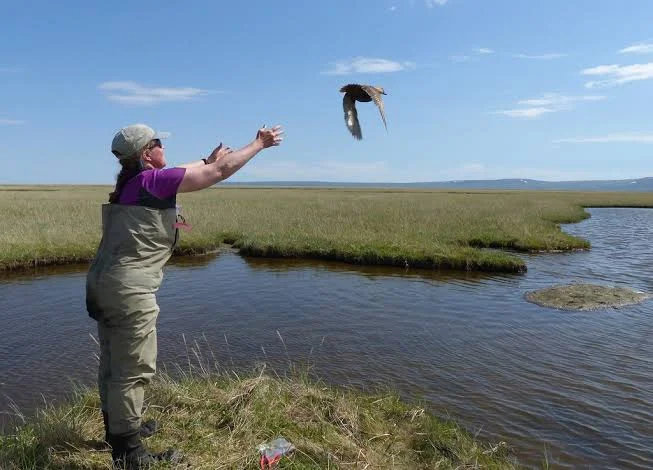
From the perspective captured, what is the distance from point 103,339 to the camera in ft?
13.0

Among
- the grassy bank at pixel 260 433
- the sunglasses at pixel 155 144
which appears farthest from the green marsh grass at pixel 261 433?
the sunglasses at pixel 155 144

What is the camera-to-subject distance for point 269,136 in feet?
12.9

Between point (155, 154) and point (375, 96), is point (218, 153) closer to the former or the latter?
point (155, 154)

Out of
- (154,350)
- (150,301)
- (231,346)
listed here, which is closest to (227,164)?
(150,301)

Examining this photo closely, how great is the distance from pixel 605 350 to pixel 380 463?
6.19 m

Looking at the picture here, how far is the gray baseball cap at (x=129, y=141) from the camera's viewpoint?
12.6ft

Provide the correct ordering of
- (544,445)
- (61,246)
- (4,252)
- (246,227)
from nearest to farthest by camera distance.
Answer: (544,445), (4,252), (61,246), (246,227)

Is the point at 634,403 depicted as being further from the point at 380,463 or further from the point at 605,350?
the point at 380,463

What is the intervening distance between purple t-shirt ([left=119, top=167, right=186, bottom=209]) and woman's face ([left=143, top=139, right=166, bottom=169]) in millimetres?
240

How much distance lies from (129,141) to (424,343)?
22.6 feet

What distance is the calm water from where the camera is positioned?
6324mm

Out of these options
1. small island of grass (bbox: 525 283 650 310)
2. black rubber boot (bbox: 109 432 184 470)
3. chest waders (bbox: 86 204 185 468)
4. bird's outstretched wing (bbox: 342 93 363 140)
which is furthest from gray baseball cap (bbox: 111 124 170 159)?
small island of grass (bbox: 525 283 650 310)

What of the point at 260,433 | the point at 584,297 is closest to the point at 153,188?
the point at 260,433

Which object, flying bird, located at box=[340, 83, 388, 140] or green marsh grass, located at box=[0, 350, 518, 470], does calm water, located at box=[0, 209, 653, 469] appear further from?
flying bird, located at box=[340, 83, 388, 140]
